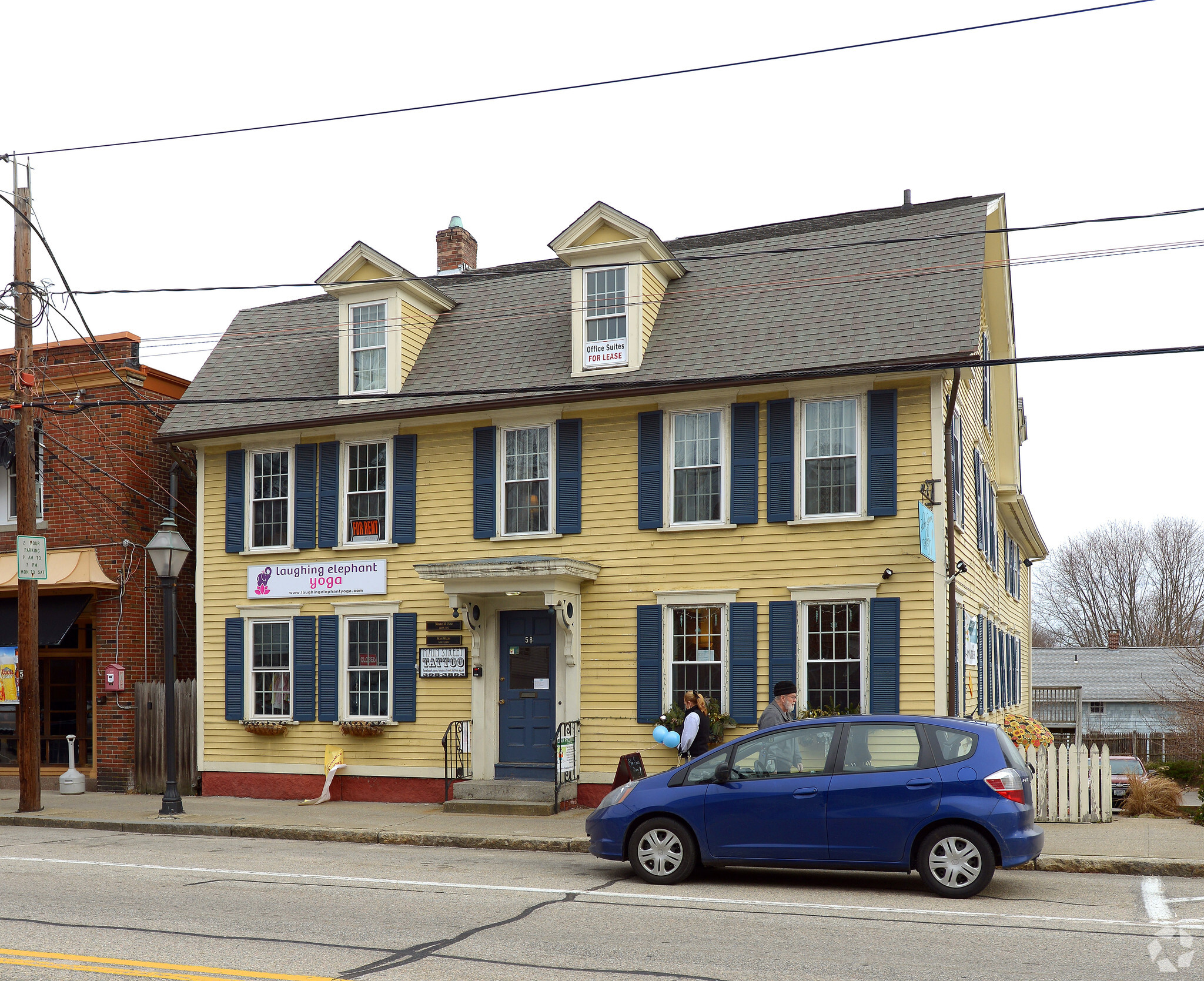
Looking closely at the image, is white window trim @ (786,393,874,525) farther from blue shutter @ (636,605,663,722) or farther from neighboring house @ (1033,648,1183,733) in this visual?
neighboring house @ (1033,648,1183,733)

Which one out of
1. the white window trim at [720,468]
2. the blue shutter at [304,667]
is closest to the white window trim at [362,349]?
the blue shutter at [304,667]

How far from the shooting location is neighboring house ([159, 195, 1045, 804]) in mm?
15188

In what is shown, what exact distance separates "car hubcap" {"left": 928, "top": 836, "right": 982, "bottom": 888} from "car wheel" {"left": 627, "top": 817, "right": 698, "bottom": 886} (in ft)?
6.78

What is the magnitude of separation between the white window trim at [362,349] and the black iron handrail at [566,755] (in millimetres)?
5893

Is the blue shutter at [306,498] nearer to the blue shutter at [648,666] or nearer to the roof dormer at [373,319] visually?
the roof dormer at [373,319]

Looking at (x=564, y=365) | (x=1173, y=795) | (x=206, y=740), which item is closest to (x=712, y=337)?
(x=564, y=365)

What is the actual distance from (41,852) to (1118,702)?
50268mm

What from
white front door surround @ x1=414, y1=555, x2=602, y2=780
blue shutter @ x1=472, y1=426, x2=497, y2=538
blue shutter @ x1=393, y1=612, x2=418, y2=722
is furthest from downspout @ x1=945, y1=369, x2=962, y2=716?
blue shutter @ x1=393, y1=612, x2=418, y2=722

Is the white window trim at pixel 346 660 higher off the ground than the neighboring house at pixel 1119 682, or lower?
higher

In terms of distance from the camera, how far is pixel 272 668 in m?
18.6

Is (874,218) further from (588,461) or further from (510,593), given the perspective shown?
(510,593)

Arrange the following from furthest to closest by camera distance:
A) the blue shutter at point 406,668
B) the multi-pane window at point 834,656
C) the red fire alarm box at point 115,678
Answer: the red fire alarm box at point 115,678 → the blue shutter at point 406,668 → the multi-pane window at point 834,656

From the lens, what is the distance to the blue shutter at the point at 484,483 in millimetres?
17203

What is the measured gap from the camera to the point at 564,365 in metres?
17.2
